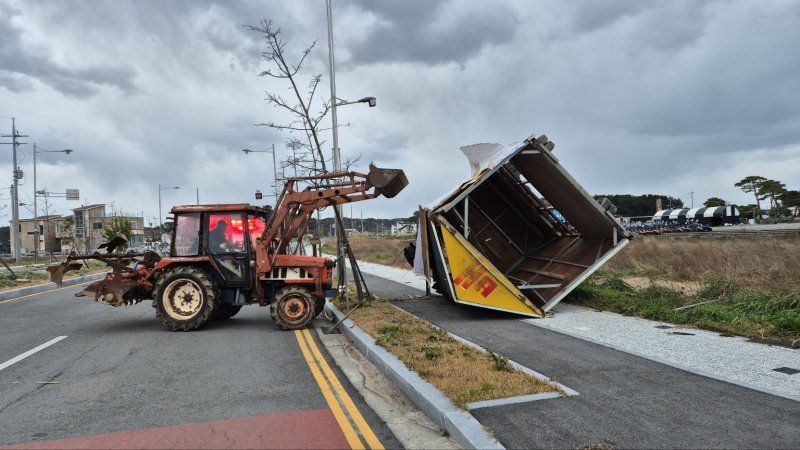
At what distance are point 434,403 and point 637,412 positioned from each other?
1.80 meters

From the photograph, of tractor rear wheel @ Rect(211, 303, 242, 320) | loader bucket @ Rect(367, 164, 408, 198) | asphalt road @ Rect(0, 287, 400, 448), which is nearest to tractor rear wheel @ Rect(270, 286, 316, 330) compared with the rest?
asphalt road @ Rect(0, 287, 400, 448)

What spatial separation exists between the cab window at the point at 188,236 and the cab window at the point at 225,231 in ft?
0.86

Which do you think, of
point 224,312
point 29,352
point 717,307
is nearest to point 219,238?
point 224,312

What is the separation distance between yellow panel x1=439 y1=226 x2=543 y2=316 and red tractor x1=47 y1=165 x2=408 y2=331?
1701mm

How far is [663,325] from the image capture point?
360 inches

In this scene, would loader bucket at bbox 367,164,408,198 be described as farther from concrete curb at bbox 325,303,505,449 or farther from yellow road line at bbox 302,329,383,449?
yellow road line at bbox 302,329,383,449

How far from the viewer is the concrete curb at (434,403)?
4.30 m

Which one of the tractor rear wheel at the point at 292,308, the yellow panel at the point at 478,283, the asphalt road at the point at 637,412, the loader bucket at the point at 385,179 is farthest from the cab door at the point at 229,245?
the asphalt road at the point at 637,412

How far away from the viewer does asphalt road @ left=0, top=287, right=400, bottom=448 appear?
482 centimetres

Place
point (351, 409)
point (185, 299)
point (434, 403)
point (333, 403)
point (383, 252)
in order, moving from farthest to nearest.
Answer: point (383, 252), point (185, 299), point (333, 403), point (351, 409), point (434, 403)

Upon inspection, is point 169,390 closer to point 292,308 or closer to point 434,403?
point 434,403

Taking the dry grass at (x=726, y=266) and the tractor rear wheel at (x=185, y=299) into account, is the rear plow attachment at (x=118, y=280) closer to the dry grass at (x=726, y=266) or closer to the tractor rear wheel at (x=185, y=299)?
the tractor rear wheel at (x=185, y=299)

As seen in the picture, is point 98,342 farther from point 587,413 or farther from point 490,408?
point 587,413

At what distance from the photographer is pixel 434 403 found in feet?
16.6
